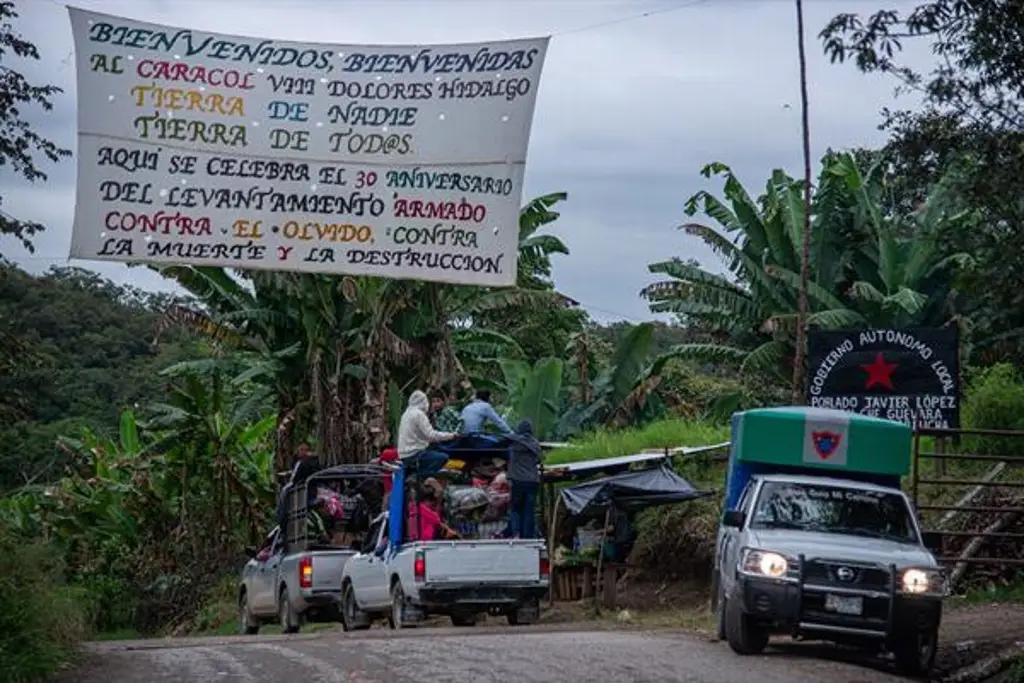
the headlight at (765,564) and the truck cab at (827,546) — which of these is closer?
the truck cab at (827,546)

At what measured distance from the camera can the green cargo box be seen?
17.0 meters

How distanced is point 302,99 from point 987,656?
980 cm

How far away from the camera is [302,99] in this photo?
61.5 ft

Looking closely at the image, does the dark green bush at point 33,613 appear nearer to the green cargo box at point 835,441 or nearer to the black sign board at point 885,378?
the green cargo box at point 835,441

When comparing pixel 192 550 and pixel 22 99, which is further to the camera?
pixel 192 550

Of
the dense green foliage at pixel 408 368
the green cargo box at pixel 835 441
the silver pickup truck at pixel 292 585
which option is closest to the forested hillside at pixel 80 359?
the dense green foliage at pixel 408 368

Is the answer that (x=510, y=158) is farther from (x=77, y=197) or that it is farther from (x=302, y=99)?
(x=77, y=197)

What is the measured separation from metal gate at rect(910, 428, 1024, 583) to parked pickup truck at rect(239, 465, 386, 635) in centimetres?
773

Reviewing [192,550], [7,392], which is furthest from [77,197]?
[192,550]

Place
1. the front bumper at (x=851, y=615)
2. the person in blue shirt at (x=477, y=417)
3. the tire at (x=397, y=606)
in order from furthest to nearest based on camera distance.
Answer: the person in blue shirt at (x=477, y=417)
the tire at (x=397, y=606)
the front bumper at (x=851, y=615)

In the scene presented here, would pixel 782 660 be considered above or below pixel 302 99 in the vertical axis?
below

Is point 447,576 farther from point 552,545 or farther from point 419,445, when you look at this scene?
point 552,545

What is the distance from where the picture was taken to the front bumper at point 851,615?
1453 centimetres

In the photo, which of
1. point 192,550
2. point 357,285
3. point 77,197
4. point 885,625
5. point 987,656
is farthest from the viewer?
point 192,550
